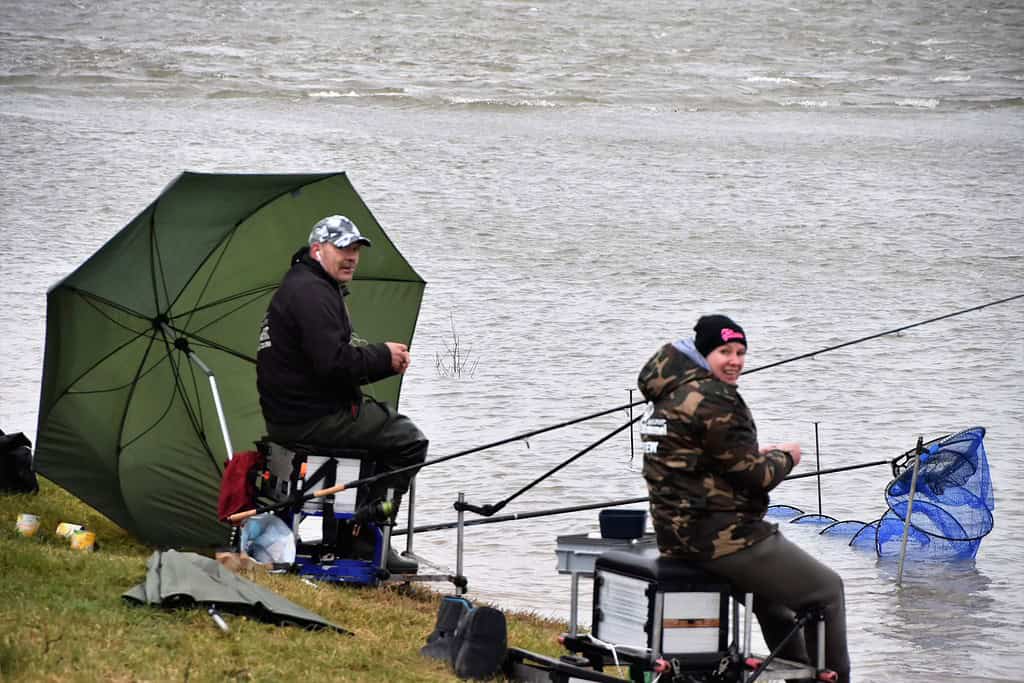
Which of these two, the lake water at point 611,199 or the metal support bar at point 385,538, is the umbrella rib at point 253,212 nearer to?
the metal support bar at point 385,538

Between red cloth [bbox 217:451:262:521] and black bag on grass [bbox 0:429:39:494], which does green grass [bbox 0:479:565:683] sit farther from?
black bag on grass [bbox 0:429:39:494]

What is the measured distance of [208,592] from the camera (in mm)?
5066

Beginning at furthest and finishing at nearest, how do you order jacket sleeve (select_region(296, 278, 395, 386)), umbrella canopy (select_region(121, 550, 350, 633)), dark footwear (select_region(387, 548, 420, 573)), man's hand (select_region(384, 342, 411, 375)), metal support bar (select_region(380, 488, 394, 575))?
dark footwear (select_region(387, 548, 420, 573)) → metal support bar (select_region(380, 488, 394, 575)) → man's hand (select_region(384, 342, 411, 375)) → jacket sleeve (select_region(296, 278, 395, 386)) → umbrella canopy (select_region(121, 550, 350, 633))

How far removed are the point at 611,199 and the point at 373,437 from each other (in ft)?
42.3

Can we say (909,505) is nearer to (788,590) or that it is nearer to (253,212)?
(788,590)

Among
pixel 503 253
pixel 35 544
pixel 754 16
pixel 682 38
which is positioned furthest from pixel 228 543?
pixel 754 16

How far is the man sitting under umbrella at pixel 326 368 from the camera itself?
583cm

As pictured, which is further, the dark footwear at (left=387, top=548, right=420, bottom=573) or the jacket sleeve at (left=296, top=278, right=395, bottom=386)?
the dark footwear at (left=387, top=548, right=420, bottom=573)

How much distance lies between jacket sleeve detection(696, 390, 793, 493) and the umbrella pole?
8.19 feet

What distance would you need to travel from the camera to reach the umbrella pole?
653 centimetres

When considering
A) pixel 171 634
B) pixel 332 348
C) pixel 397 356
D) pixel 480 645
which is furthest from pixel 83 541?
pixel 480 645

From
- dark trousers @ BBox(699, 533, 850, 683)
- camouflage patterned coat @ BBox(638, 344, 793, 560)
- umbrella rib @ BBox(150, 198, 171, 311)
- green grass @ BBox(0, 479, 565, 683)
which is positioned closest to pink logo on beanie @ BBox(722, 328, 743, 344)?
camouflage patterned coat @ BBox(638, 344, 793, 560)

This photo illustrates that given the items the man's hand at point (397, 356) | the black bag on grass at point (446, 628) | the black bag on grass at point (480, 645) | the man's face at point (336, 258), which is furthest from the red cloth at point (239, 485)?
the black bag on grass at point (480, 645)

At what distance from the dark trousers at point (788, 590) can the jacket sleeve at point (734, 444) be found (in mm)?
206
